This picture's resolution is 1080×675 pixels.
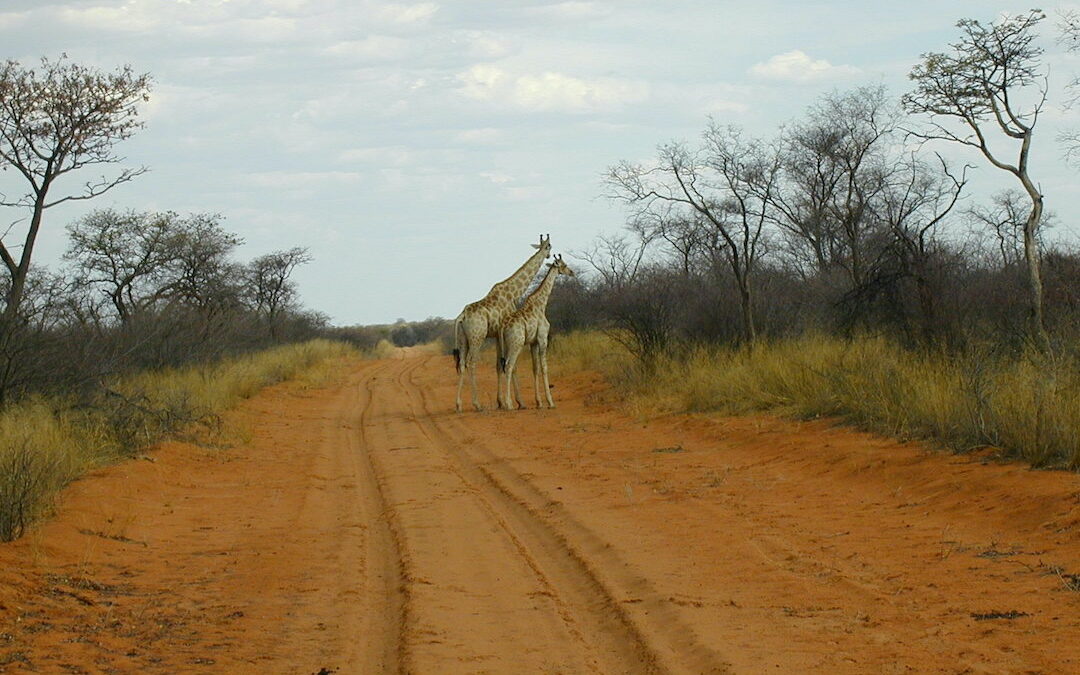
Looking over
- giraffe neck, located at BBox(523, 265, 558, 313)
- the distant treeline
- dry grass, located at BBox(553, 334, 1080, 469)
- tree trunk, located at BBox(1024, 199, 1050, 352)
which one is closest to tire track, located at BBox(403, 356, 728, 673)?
dry grass, located at BBox(553, 334, 1080, 469)

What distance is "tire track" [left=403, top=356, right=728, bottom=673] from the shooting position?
594 centimetres

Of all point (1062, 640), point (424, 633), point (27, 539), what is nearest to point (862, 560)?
point (1062, 640)

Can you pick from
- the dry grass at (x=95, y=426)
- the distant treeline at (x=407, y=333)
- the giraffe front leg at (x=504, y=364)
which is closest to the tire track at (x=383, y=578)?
the dry grass at (x=95, y=426)

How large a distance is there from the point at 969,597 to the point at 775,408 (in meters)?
9.10

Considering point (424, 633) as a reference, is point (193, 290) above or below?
above

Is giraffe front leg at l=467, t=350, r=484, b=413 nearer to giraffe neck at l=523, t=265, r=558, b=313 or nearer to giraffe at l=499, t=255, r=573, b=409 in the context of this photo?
giraffe at l=499, t=255, r=573, b=409

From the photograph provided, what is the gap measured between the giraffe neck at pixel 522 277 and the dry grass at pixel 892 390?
273 centimetres

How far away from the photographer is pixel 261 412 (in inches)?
838

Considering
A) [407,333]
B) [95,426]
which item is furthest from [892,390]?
[407,333]

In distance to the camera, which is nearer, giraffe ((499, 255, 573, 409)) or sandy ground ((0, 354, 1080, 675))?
sandy ground ((0, 354, 1080, 675))

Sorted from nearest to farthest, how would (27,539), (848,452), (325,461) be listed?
(27,539) < (848,452) < (325,461)

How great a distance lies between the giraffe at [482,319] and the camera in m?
20.7

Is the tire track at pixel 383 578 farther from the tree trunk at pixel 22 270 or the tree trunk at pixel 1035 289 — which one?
the tree trunk at pixel 1035 289

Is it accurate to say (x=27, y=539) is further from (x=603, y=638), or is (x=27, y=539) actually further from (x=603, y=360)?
(x=603, y=360)
